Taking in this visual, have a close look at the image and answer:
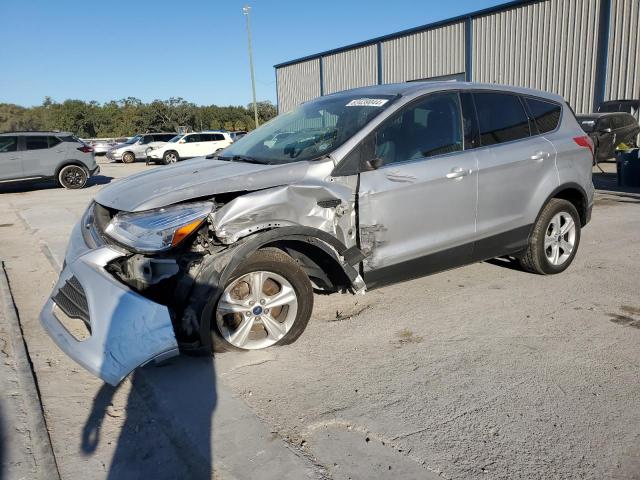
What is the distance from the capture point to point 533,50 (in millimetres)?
20781

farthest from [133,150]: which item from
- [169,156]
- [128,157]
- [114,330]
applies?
[114,330]

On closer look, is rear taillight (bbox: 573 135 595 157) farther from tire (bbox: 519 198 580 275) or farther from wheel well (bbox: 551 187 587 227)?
tire (bbox: 519 198 580 275)

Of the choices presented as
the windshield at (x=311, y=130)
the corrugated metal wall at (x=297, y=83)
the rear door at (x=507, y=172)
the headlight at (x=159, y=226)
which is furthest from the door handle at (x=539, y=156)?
the corrugated metal wall at (x=297, y=83)

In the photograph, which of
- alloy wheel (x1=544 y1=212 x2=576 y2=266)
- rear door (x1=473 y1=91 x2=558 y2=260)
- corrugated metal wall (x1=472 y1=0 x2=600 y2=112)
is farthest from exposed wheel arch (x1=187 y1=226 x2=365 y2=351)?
corrugated metal wall (x1=472 y1=0 x2=600 y2=112)

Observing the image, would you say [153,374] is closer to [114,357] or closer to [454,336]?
[114,357]

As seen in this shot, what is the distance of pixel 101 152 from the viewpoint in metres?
36.9

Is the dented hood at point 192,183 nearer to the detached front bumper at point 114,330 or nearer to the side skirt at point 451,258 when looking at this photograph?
the detached front bumper at point 114,330

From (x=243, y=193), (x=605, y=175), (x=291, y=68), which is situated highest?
(x=291, y=68)

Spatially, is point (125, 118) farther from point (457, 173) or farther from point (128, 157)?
point (457, 173)

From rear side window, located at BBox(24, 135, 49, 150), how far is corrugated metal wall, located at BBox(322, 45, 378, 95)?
52.6 feet

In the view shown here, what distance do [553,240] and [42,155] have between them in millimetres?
14926

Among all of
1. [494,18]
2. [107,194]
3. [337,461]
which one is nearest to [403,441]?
[337,461]

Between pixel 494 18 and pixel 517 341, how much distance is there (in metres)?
21.3

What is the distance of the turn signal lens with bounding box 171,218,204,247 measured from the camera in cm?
330
